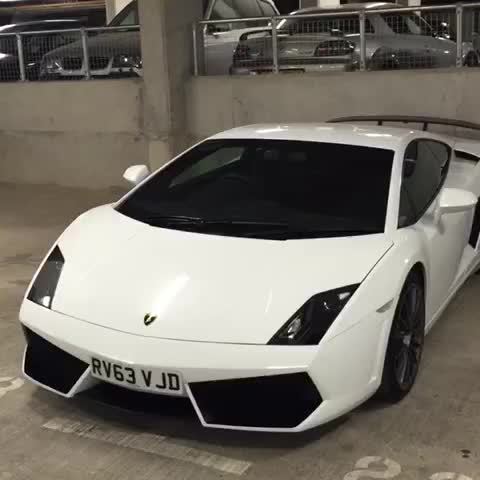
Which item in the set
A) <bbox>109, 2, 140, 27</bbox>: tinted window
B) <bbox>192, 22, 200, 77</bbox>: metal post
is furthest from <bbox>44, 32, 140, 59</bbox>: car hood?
<bbox>109, 2, 140, 27</bbox>: tinted window

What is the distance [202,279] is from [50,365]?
75 cm

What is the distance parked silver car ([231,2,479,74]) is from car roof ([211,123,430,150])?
3.86m

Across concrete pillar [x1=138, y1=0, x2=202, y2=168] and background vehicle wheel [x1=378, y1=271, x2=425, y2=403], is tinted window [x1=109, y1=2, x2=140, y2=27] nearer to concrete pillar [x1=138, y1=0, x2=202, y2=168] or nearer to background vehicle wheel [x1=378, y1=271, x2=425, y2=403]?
concrete pillar [x1=138, y1=0, x2=202, y2=168]

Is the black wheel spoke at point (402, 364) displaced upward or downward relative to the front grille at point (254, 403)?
downward

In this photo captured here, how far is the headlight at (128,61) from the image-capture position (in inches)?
373

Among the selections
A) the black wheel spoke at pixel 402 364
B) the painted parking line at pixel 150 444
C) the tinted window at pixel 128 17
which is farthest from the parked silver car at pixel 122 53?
the painted parking line at pixel 150 444

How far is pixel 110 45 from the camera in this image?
9602mm

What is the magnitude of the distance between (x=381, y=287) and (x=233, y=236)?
2.42 ft

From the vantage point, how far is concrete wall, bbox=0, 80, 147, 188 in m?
9.27

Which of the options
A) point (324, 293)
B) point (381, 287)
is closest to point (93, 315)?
point (324, 293)

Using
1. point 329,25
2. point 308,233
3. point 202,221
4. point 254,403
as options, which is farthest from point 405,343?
point 329,25

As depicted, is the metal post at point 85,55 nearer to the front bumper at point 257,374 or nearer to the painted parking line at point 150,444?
the painted parking line at point 150,444

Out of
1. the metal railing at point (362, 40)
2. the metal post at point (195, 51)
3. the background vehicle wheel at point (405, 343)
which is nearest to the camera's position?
the background vehicle wheel at point (405, 343)

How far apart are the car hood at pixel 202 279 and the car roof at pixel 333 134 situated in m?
0.80
